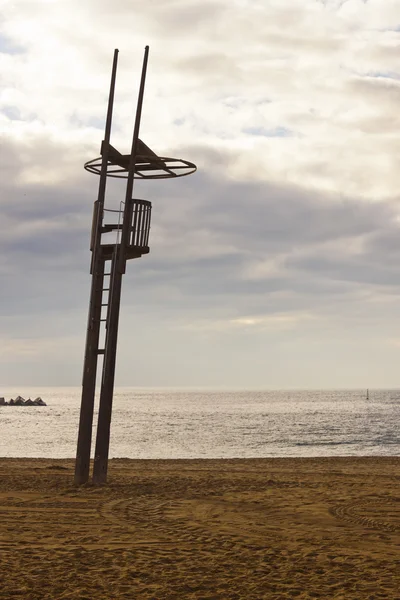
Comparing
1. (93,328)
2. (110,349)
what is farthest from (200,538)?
(93,328)

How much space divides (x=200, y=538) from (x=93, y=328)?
671cm

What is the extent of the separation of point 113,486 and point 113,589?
777cm

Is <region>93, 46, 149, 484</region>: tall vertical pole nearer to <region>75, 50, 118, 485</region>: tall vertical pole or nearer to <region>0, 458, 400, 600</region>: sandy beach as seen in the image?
<region>75, 50, 118, 485</region>: tall vertical pole

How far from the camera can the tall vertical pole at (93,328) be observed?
51.0 ft

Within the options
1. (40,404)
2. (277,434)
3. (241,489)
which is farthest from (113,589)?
(40,404)

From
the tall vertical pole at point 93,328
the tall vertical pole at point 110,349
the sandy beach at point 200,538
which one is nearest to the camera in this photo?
the sandy beach at point 200,538

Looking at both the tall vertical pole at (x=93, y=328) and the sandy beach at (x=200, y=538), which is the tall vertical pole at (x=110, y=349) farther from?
the sandy beach at (x=200, y=538)

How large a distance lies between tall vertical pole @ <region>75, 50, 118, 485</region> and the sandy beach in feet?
2.30

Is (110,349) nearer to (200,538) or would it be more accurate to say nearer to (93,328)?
(93,328)

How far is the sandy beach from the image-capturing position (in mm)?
7680

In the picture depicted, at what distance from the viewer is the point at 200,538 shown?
10047 millimetres

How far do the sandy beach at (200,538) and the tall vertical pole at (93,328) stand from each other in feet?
2.30

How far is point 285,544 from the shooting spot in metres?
9.76

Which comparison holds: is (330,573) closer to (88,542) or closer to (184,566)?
(184,566)
